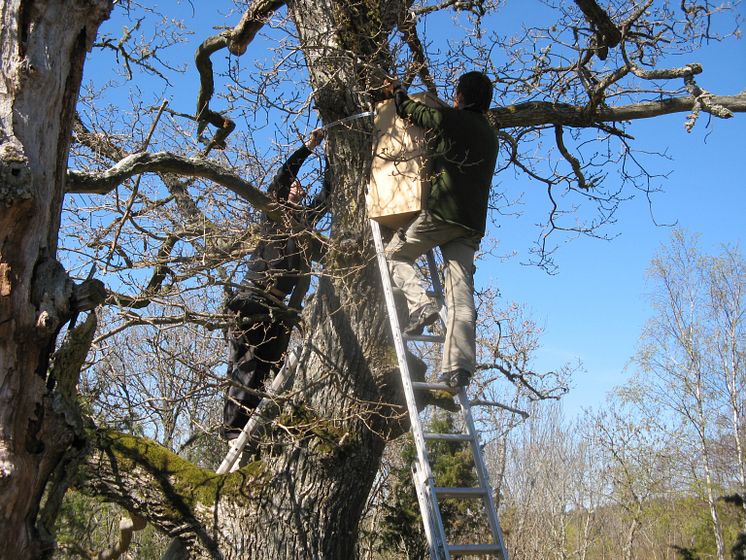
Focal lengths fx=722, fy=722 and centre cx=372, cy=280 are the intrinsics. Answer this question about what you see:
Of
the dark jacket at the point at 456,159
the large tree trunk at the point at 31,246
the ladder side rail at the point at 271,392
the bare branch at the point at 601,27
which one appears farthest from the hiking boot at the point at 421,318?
the bare branch at the point at 601,27

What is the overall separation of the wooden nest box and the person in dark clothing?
1.56 ft

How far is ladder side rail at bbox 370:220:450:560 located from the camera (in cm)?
402

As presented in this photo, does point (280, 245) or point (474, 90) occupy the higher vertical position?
point (474, 90)

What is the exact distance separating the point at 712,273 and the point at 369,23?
22.7 metres

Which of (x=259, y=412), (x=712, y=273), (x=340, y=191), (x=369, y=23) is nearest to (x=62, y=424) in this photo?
(x=259, y=412)

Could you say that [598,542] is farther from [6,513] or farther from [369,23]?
[6,513]

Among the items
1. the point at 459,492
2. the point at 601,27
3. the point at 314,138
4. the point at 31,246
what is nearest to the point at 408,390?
the point at 459,492

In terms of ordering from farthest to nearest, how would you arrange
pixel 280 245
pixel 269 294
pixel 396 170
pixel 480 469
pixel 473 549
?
1. pixel 280 245
2. pixel 269 294
3. pixel 396 170
4. pixel 480 469
5. pixel 473 549

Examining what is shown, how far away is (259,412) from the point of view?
4.71 metres

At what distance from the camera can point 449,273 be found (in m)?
4.70

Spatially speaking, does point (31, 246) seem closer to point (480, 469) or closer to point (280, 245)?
point (480, 469)

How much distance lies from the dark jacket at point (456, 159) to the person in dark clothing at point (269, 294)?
86cm

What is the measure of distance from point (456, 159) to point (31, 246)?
9.96 feet

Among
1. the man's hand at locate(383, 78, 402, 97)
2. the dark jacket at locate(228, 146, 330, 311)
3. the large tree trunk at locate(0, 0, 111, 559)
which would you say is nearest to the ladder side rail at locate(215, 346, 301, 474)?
the dark jacket at locate(228, 146, 330, 311)
